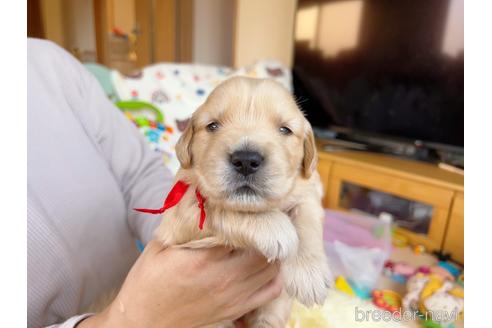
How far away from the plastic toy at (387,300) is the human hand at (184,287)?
94 centimetres

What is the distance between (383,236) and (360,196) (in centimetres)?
45

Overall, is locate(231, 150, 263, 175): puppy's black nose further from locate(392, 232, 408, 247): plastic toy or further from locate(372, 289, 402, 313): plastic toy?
locate(392, 232, 408, 247): plastic toy

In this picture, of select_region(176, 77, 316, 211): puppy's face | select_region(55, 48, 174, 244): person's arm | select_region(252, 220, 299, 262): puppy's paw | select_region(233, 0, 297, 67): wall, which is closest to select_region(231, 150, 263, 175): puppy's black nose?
select_region(176, 77, 316, 211): puppy's face

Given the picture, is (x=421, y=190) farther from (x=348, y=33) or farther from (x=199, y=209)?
(x=199, y=209)

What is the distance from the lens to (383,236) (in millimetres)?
2037

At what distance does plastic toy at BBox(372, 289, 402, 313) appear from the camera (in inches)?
58.8

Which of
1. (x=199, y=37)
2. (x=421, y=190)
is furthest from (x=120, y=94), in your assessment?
(x=199, y=37)

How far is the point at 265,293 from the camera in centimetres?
84

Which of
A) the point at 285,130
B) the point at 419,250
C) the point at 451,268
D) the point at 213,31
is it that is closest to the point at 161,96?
the point at 285,130

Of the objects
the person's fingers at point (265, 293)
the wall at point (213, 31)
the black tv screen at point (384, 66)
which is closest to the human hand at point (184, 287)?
the person's fingers at point (265, 293)

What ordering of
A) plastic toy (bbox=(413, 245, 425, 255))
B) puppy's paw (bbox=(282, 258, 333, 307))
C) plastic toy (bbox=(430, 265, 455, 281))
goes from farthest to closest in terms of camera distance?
plastic toy (bbox=(413, 245, 425, 255)) → plastic toy (bbox=(430, 265, 455, 281)) → puppy's paw (bbox=(282, 258, 333, 307))

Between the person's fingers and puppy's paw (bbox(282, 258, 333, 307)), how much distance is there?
0.9 inches

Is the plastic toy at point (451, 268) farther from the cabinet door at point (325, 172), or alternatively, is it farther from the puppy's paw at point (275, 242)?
the puppy's paw at point (275, 242)

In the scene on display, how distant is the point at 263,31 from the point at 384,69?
1476 mm
